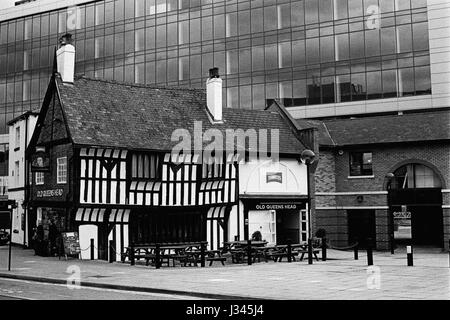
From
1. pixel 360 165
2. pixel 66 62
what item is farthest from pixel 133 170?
pixel 360 165

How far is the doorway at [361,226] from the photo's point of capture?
3450 cm

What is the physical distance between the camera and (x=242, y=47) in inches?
2112

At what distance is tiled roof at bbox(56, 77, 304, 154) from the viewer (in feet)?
87.5

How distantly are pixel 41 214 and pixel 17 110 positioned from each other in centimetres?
3730

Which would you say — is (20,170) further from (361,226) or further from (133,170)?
(361,226)

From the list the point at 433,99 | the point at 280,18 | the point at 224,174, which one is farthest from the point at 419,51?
the point at 224,174

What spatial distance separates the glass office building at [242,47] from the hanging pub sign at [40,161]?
54.2 feet

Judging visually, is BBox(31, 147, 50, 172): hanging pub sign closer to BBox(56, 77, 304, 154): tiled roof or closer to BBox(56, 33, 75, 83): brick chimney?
BBox(56, 77, 304, 154): tiled roof

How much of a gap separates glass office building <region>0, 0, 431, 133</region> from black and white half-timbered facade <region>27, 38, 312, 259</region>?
15563mm

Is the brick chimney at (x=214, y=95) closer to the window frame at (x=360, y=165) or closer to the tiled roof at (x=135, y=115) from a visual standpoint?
the tiled roof at (x=135, y=115)

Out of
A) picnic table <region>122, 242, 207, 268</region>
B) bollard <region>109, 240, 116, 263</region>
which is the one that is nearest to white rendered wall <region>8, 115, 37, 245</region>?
bollard <region>109, 240, 116, 263</region>

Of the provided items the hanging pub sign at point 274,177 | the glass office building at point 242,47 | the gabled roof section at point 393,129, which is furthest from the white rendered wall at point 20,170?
the gabled roof section at point 393,129

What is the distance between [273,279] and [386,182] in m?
18.5

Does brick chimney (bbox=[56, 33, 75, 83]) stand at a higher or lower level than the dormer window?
higher
